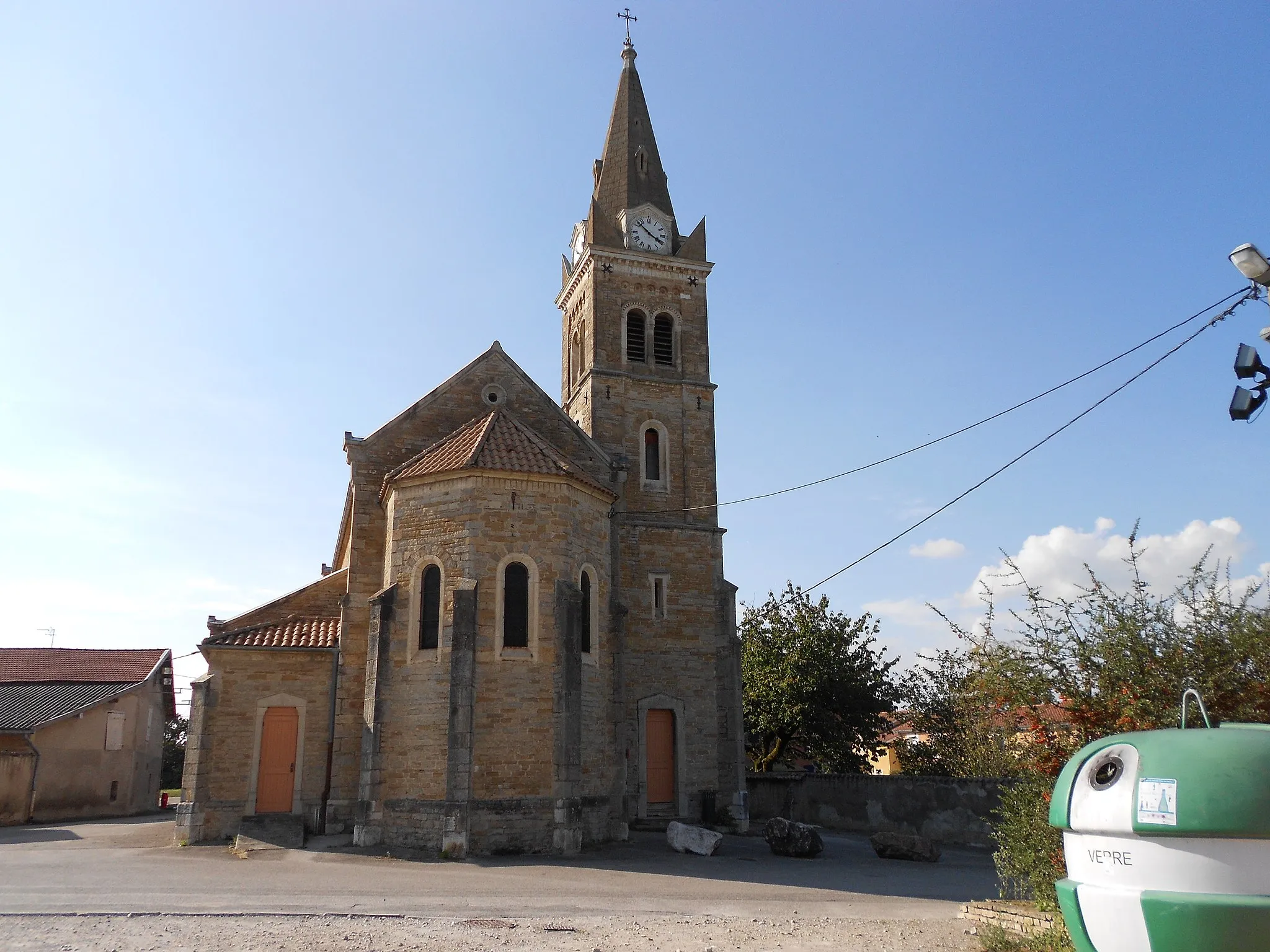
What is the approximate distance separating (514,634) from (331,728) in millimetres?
5485

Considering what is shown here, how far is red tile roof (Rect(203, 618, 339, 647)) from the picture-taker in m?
22.3

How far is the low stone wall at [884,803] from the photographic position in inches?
919

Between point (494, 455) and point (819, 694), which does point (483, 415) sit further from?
point (819, 694)

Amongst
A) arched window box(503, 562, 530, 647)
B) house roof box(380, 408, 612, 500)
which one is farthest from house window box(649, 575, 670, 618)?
arched window box(503, 562, 530, 647)

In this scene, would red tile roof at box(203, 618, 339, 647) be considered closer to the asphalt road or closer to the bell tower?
the asphalt road

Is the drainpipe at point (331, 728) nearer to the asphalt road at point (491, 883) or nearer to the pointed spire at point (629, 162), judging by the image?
the asphalt road at point (491, 883)

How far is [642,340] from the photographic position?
29.1 meters

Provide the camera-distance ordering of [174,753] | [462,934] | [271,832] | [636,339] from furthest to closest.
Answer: [174,753]
[636,339]
[271,832]
[462,934]

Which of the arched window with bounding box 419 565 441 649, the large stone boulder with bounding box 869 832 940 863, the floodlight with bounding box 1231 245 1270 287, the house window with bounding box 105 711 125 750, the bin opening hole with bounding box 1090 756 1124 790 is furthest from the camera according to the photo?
the house window with bounding box 105 711 125 750

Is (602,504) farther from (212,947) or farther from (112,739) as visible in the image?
(112,739)

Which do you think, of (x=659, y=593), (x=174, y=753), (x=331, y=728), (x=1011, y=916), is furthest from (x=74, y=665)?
(x=1011, y=916)

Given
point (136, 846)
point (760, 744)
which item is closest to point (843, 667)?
point (760, 744)

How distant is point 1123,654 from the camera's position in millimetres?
10250

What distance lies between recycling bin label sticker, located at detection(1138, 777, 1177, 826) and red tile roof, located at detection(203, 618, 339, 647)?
19.0 metres
